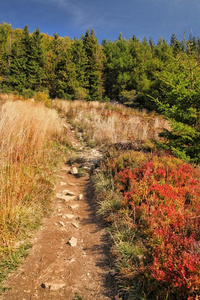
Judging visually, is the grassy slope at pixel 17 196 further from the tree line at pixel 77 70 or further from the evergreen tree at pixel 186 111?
the tree line at pixel 77 70

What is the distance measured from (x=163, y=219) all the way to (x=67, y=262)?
4.46 feet

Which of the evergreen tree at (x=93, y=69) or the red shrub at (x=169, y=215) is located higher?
the evergreen tree at (x=93, y=69)

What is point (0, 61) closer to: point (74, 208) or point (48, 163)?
point (48, 163)

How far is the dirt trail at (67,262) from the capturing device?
2074 millimetres

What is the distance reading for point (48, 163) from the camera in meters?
5.14

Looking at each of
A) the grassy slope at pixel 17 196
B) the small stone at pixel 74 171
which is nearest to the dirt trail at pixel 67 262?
the grassy slope at pixel 17 196

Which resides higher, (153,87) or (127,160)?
(153,87)

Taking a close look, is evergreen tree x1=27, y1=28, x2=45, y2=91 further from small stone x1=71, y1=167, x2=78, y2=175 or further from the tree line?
small stone x1=71, y1=167, x2=78, y2=175

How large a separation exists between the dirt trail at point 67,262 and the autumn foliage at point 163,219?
404 mm

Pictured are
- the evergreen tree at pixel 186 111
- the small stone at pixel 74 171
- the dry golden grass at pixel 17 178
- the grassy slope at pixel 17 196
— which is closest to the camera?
the grassy slope at pixel 17 196

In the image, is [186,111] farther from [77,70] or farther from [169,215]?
[77,70]

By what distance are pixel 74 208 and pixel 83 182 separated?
1281 millimetres

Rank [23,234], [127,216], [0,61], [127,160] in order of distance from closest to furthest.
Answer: [23,234] < [127,216] < [127,160] < [0,61]

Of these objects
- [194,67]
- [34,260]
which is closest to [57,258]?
[34,260]
